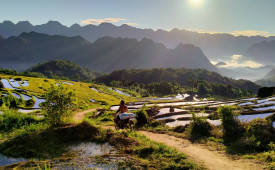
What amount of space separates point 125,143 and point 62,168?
549 centimetres

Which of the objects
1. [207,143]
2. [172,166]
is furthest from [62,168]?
[207,143]

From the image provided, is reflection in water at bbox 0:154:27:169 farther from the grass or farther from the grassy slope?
the grassy slope

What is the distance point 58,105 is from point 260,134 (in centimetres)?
1934

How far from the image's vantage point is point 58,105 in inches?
787

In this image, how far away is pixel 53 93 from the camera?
20.2 metres

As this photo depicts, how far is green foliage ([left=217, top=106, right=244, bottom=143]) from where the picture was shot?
18.8m

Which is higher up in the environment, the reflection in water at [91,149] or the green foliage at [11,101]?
the green foliage at [11,101]

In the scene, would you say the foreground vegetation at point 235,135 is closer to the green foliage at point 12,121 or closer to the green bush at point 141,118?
the green bush at point 141,118

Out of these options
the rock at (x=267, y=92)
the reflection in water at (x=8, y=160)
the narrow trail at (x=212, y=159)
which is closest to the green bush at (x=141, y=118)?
the narrow trail at (x=212, y=159)

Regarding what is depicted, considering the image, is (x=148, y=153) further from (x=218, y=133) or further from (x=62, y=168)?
(x=218, y=133)

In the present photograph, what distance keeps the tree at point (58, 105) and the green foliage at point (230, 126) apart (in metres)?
16.2

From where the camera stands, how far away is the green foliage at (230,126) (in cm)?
1875

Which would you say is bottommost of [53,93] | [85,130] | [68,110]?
[85,130]

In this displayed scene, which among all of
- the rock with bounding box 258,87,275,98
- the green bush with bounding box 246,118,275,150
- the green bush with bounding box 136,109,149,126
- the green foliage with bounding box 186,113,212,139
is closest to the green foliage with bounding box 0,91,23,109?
the green bush with bounding box 136,109,149,126
